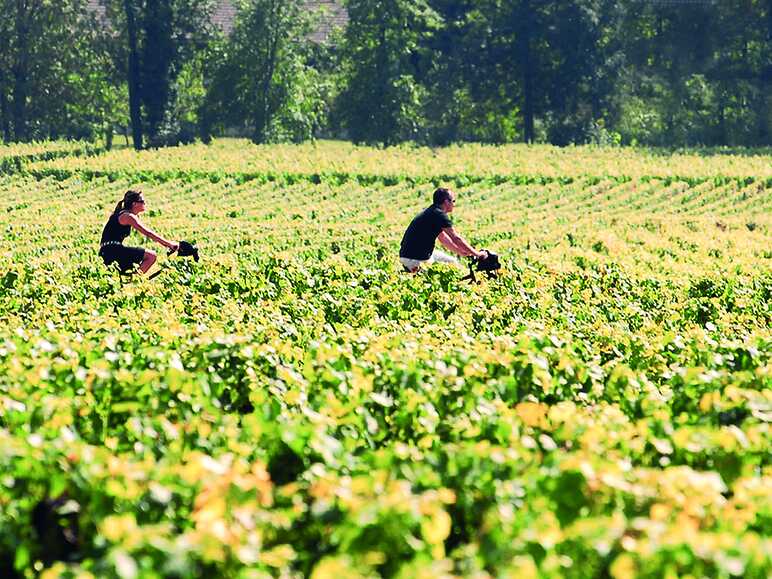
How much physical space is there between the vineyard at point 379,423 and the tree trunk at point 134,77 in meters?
56.9

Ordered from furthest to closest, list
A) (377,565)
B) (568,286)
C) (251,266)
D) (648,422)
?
(251,266), (568,286), (648,422), (377,565)

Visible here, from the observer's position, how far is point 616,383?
8391mm

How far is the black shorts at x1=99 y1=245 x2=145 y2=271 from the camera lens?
16344 mm

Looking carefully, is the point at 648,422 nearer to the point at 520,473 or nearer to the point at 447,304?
the point at 520,473

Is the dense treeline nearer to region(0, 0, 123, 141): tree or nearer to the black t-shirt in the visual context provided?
region(0, 0, 123, 141): tree

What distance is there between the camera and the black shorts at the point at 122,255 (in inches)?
643

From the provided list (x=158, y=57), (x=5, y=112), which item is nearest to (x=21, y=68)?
(x=5, y=112)

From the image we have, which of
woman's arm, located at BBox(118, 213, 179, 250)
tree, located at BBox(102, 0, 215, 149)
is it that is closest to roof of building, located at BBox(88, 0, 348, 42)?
tree, located at BBox(102, 0, 215, 149)

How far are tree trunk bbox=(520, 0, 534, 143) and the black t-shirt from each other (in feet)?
Answer: 210

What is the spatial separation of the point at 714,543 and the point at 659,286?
10.8m

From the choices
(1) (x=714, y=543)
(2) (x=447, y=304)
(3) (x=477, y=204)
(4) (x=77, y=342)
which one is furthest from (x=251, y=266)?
(3) (x=477, y=204)

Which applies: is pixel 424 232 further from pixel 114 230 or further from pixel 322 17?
pixel 322 17

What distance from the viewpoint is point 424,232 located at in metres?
15.4

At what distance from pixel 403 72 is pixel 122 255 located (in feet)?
222
